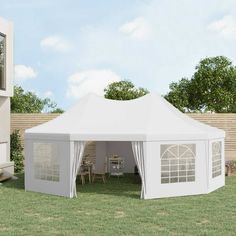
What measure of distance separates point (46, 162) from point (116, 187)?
3037 millimetres

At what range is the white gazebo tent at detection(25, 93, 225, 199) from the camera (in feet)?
49.5

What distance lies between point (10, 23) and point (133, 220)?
43.8 ft

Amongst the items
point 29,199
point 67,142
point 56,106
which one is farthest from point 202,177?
point 56,106

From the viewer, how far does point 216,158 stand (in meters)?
17.7

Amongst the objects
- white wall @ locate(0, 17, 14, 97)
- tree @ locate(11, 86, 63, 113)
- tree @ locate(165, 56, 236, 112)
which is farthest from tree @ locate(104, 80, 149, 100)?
white wall @ locate(0, 17, 14, 97)

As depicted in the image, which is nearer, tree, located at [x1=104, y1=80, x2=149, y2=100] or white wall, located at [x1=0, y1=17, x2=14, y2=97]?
white wall, located at [x1=0, y1=17, x2=14, y2=97]

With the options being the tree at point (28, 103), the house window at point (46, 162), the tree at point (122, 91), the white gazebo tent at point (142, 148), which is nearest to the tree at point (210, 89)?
the tree at point (122, 91)

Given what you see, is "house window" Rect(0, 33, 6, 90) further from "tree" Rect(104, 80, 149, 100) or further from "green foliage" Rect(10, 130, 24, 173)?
"tree" Rect(104, 80, 149, 100)

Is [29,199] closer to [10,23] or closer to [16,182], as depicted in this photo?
[16,182]

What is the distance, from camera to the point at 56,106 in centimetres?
6662

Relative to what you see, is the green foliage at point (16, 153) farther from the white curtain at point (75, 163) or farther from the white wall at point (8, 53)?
the white curtain at point (75, 163)

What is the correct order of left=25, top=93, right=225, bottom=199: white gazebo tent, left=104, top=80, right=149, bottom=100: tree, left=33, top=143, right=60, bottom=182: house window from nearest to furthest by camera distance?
left=25, top=93, right=225, bottom=199: white gazebo tent
left=33, top=143, right=60, bottom=182: house window
left=104, top=80, right=149, bottom=100: tree

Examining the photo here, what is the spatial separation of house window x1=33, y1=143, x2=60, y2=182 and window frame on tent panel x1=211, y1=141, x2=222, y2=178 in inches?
230

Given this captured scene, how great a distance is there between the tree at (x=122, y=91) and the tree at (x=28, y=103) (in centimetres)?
1064
